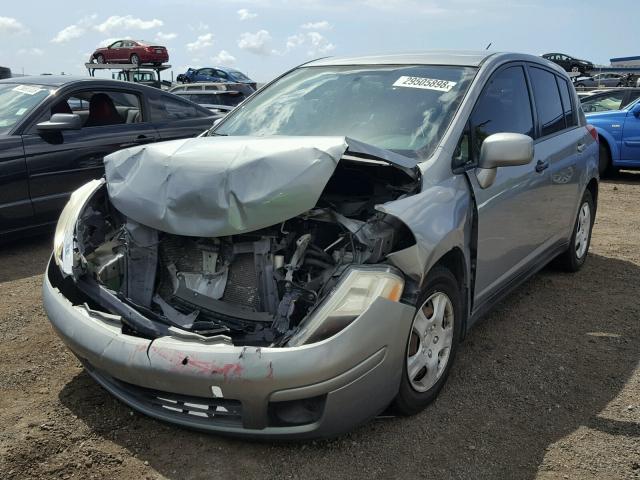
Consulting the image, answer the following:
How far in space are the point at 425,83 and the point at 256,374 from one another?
2064 mm

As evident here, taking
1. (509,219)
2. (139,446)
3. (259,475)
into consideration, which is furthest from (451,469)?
(509,219)

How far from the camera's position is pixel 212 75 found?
1102 inches

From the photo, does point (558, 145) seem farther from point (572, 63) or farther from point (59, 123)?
point (572, 63)

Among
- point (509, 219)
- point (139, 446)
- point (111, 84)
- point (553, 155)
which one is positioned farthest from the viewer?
point (111, 84)

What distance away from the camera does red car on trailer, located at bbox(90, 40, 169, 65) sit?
26.6 metres

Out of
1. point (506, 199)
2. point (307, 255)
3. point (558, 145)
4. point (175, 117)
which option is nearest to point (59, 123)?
point (175, 117)

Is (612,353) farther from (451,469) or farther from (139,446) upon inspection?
(139,446)

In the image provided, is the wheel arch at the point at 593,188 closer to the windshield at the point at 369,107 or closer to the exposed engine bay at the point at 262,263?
the windshield at the point at 369,107

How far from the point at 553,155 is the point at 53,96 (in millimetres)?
4374

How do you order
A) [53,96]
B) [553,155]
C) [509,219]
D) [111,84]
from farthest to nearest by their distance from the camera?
1. [111,84]
2. [53,96]
3. [553,155]
4. [509,219]

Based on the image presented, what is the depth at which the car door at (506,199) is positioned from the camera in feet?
11.1

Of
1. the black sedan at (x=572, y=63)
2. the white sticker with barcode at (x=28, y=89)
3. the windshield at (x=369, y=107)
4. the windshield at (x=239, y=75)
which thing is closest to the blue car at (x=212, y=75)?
the windshield at (x=239, y=75)

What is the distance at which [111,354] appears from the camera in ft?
8.20

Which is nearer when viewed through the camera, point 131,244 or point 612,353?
point 131,244
